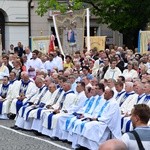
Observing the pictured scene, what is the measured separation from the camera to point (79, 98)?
13.2 m

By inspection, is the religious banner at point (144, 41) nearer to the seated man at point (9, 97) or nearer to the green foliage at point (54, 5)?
the seated man at point (9, 97)

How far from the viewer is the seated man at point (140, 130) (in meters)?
4.96

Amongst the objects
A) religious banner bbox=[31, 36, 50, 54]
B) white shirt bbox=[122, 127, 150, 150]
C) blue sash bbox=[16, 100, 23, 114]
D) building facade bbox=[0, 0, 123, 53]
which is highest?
building facade bbox=[0, 0, 123, 53]

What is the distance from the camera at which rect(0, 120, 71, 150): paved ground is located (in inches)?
456

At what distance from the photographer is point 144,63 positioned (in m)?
17.7

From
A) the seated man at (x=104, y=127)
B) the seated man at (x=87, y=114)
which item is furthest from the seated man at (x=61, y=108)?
the seated man at (x=104, y=127)

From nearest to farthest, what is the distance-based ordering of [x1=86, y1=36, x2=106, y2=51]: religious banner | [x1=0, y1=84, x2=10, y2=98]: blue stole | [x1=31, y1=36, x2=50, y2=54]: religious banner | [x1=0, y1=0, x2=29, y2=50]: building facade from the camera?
[x1=0, y1=84, x2=10, y2=98]: blue stole, [x1=86, y1=36, x2=106, y2=51]: religious banner, [x1=31, y1=36, x2=50, y2=54]: religious banner, [x1=0, y1=0, x2=29, y2=50]: building facade

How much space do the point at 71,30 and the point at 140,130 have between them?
16.2 m

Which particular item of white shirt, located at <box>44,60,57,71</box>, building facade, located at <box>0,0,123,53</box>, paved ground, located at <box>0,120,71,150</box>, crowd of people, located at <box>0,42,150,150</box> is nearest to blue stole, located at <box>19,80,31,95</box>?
crowd of people, located at <box>0,42,150,150</box>

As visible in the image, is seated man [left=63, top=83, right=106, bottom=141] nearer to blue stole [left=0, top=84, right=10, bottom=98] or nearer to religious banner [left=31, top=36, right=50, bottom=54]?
blue stole [left=0, top=84, right=10, bottom=98]

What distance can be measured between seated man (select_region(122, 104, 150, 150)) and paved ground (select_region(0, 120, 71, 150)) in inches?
254

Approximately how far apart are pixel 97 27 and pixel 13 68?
18.0m

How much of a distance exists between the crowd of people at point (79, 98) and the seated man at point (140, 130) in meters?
2.58

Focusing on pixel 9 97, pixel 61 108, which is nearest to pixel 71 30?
pixel 9 97
